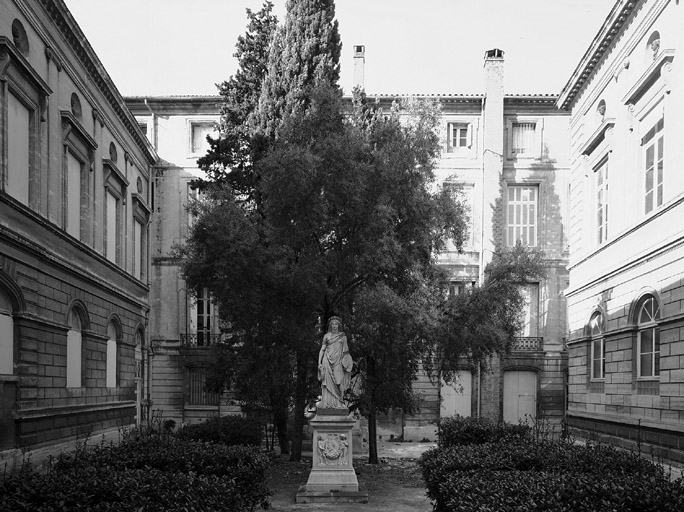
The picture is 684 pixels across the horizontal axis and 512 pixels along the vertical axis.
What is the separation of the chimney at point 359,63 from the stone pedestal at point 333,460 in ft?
75.1

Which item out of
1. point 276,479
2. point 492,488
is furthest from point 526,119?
point 492,488

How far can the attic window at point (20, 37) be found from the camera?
695 inches

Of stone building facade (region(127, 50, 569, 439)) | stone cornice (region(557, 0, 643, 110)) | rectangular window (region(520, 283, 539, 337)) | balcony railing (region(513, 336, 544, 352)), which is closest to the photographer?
stone cornice (region(557, 0, 643, 110))

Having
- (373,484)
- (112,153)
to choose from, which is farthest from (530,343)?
(112,153)

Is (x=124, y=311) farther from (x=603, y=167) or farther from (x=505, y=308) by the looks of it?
(x=603, y=167)

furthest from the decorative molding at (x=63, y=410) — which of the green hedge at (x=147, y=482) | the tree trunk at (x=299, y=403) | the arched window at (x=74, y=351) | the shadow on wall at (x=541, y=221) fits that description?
the shadow on wall at (x=541, y=221)

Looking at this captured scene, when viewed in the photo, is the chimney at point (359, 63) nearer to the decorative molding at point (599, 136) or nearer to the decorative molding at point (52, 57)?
the decorative molding at point (599, 136)

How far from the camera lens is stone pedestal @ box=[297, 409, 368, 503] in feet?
48.3

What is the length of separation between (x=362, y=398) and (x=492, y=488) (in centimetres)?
1046

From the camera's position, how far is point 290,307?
19203 millimetres

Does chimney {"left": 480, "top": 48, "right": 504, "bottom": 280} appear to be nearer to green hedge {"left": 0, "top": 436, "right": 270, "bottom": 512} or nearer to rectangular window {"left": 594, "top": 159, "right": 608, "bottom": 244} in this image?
rectangular window {"left": 594, "top": 159, "right": 608, "bottom": 244}

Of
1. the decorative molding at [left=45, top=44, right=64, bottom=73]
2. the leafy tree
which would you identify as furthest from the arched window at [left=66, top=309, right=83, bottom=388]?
the decorative molding at [left=45, top=44, right=64, bottom=73]

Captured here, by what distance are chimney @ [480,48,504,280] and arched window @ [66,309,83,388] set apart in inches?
714

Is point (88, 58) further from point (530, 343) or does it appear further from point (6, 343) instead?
point (530, 343)
